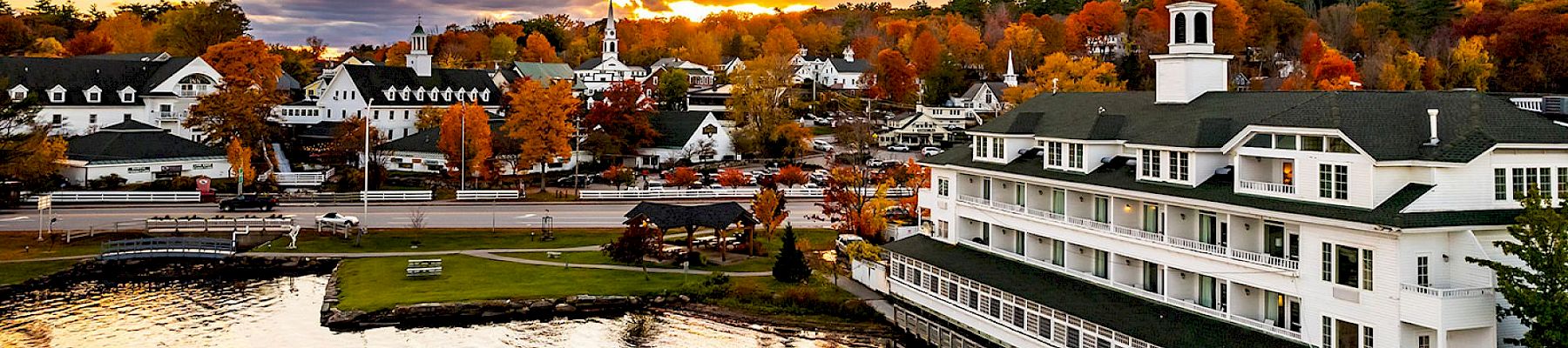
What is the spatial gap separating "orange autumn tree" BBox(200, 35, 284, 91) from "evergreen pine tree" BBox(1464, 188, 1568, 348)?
260 ft

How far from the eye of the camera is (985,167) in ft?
129

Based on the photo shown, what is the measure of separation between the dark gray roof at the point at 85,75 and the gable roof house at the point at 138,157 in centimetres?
1129

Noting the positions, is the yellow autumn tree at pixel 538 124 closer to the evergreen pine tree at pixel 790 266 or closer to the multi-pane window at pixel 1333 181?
the evergreen pine tree at pixel 790 266

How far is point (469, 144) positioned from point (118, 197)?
1897cm

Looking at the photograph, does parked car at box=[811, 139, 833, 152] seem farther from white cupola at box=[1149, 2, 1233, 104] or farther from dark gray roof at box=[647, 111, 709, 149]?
white cupola at box=[1149, 2, 1233, 104]

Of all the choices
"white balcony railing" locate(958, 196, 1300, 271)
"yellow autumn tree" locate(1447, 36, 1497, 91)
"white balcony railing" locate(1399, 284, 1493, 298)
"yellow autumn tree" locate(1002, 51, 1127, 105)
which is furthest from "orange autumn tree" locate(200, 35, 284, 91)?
"yellow autumn tree" locate(1447, 36, 1497, 91)

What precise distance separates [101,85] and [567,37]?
363ft

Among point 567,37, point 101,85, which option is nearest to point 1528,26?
point 101,85

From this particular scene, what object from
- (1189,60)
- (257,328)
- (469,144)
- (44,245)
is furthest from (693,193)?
(1189,60)

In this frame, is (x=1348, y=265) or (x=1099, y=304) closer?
(x=1348, y=265)

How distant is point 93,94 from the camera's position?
3329 inches

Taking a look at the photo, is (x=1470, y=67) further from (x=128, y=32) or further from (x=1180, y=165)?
(x=128, y=32)

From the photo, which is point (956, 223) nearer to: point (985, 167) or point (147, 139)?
point (985, 167)

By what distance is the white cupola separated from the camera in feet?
117
